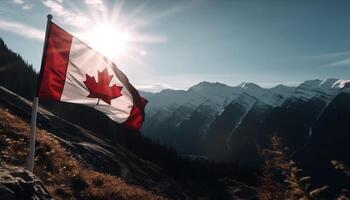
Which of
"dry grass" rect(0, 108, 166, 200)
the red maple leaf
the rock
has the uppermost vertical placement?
the red maple leaf

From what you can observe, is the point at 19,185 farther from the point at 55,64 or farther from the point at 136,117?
the point at 136,117

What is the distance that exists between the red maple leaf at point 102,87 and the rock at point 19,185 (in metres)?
6.09

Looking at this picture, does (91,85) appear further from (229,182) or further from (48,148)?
(229,182)

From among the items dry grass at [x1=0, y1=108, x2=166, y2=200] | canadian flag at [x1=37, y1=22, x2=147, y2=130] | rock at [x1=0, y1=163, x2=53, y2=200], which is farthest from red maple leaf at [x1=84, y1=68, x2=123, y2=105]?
rock at [x1=0, y1=163, x2=53, y2=200]

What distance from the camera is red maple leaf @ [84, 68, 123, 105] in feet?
59.2

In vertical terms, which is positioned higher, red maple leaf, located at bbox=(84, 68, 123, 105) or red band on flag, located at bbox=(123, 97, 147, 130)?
red maple leaf, located at bbox=(84, 68, 123, 105)

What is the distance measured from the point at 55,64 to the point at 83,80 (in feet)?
4.96

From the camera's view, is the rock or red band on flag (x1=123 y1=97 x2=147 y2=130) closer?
the rock

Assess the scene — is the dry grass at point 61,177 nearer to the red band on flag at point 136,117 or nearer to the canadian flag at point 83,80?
the red band on flag at point 136,117

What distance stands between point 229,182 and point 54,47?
126645 millimetres

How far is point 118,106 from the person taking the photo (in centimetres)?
1952

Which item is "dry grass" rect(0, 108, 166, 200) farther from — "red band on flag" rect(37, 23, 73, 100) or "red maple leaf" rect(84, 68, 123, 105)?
"red band on flag" rect(37, 23, 73, 100)

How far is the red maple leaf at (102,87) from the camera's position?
1803 cm

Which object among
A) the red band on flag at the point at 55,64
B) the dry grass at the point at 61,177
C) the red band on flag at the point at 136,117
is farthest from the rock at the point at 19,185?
the red band on flag at the point at 136,117
